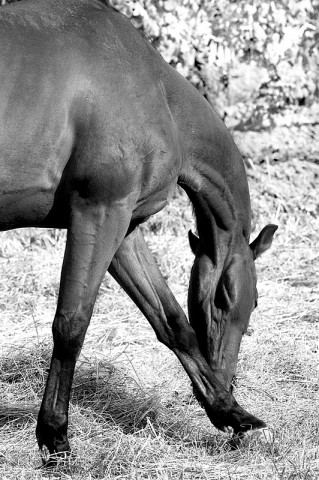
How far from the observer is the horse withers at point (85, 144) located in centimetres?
321

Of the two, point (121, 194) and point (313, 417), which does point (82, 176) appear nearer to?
point (121, 194)

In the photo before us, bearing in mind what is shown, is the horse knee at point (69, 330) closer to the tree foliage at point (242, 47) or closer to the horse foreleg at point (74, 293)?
the horse foreleg at point (74, 293)

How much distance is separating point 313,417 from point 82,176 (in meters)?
1.63

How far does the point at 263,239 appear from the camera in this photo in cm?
404

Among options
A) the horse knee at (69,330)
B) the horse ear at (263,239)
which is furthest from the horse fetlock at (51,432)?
the horse ear at (263,239)

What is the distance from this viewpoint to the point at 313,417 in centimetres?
400

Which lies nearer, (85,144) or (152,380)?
(85,144)

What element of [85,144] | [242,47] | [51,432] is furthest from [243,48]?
[51,432]

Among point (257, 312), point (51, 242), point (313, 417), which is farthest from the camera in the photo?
point (51, 242)

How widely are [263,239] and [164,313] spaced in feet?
1.93

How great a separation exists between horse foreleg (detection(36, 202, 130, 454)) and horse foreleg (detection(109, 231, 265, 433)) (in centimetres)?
45

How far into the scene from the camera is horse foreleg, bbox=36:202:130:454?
3.31 metres

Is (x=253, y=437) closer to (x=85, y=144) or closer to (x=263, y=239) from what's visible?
(x=263, y=239)

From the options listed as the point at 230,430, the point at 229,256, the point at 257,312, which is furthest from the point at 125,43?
the point at 257,312
